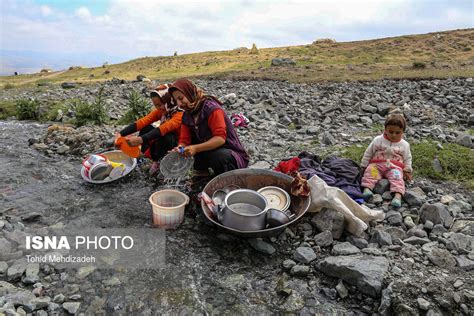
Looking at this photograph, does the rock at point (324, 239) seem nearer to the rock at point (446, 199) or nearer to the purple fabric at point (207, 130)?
the purple fabric at point (207, 130)

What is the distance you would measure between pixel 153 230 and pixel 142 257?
1.43ft

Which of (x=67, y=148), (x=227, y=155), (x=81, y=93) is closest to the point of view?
(x=227, y=155)

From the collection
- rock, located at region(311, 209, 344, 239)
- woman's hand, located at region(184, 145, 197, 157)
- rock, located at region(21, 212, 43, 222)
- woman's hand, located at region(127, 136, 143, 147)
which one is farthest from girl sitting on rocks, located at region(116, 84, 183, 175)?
rock, located at region(311, 209, 344, 239)

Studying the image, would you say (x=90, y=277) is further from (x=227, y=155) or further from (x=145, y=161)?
(x=145, y=161)

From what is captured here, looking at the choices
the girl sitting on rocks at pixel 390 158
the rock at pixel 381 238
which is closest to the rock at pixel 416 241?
the rock at pixel 381 238

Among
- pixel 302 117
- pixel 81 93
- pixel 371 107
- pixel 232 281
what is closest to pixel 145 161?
pixel 232 281

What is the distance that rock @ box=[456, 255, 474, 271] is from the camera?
2807mm

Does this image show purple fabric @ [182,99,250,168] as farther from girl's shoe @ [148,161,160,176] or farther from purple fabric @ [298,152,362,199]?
girl's shoe @ [148,161,160,176]

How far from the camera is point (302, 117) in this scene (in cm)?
763

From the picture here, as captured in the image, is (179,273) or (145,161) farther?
(145,161)

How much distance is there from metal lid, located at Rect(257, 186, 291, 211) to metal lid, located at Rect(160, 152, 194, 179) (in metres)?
0.84

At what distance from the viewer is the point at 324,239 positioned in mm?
3277

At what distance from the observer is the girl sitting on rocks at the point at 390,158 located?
416 cm

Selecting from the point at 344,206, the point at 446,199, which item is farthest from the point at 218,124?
the point at 446,199
